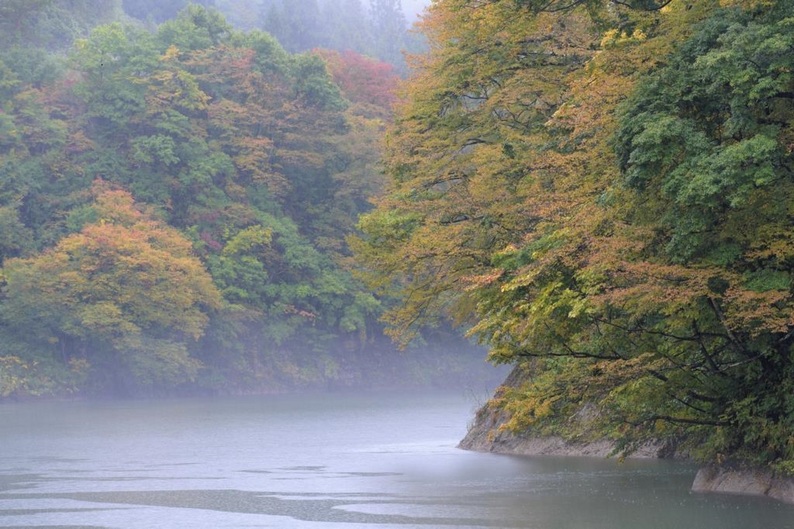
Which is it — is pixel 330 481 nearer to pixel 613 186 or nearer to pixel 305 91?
pixel 613 186

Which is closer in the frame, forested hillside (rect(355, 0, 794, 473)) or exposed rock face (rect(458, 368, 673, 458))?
forested hillside (rect(355, 0, 794, 473))

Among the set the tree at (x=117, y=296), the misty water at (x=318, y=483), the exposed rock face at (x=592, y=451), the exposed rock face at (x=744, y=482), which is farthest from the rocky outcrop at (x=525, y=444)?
the tree at (x=117, y=296)

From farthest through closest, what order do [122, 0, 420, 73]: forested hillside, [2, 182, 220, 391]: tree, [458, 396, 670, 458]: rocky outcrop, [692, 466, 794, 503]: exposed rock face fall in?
1. [122, 0, 420, 73]: forested hillside
2. [2, 182, 220, 391]: tree
3. [458, 396, 670, 458]: rocky outcrop
4. [692, 466, 794, 503]: exposed rock face

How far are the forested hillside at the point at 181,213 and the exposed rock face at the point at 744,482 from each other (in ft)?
119

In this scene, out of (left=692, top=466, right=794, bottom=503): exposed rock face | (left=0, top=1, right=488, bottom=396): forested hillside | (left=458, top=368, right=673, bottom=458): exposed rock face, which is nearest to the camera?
(left=692, top=466, right=794, bottom=503): exposed rock face

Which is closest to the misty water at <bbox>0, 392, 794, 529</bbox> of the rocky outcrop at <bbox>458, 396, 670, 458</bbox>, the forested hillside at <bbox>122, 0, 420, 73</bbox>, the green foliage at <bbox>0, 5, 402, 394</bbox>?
the rocky outcrop at <bbox>458, 396, 670, 458</bbox>

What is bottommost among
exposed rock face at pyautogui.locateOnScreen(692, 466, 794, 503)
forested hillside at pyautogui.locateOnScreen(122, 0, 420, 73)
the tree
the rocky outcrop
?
exposed rock face at pyautogui.locateOnScreen(692, 466, 794, 503)

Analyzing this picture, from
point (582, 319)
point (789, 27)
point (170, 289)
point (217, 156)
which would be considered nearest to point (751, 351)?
point (582, 319)

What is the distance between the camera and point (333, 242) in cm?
6425

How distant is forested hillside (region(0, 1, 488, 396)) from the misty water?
529 inches

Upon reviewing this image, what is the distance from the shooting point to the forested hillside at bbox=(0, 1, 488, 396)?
53.3 meters

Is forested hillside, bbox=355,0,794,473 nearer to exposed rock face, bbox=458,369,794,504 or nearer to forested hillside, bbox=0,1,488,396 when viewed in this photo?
Answer: exposed rock face, bbox=458,369,794,504

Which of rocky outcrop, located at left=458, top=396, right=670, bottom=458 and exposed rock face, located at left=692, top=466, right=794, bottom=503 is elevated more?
rocky outcrop, located at left=458, top=396, right=670, bottom=458

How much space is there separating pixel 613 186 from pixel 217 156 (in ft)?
146
